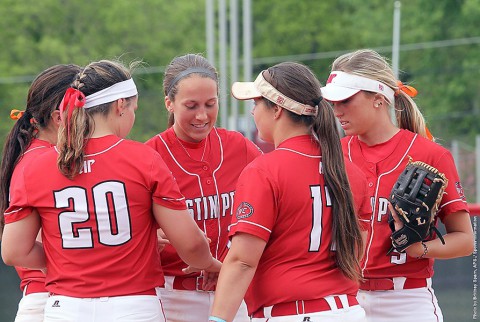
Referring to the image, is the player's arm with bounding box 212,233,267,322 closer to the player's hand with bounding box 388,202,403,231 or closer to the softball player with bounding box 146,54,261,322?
the player's hand with bounding box 388,202,403,231

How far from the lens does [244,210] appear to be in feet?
11.5

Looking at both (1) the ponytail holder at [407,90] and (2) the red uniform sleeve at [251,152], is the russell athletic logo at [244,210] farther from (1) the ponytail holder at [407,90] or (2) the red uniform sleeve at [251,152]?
(1) the ponytail holder at [407,90]

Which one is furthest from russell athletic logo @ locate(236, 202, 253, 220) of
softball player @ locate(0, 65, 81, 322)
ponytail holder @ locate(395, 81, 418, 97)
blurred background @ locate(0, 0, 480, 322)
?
blurred background @ locate(0, 0, 480, 322)

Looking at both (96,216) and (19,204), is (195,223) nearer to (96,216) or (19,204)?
(96,216)

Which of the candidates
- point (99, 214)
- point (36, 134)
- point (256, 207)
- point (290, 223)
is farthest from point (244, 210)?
point (36, 134)

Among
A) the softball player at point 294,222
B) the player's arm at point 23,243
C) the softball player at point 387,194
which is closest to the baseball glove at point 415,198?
the softball player at point 387,194

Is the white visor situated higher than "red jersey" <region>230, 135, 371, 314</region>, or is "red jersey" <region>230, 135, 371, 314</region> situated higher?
the white visor

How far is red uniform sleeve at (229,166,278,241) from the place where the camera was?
3.47m

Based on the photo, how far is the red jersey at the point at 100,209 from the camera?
3572 millimetres

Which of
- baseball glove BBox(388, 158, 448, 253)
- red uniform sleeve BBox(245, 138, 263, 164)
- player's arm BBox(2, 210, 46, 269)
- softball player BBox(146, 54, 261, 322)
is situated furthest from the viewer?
red uniform sleeve BBox(245, 138, 263, 164)

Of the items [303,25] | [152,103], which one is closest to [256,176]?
[152,103]

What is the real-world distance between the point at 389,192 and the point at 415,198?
11.8 inches

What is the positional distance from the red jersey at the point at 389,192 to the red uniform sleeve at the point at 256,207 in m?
0.93

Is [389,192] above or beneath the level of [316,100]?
beneath
